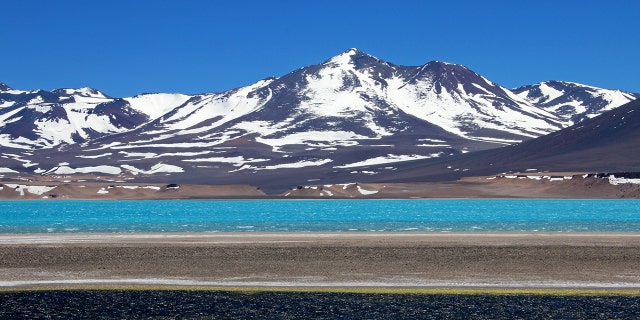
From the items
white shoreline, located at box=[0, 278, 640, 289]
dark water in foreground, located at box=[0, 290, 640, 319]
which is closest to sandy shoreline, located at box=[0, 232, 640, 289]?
white shoreline, located at box=[0, 278, 640, 289]

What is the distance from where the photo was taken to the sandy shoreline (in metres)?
32.7

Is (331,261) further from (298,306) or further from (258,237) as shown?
(258,237)

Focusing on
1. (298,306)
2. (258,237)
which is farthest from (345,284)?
(258,237)

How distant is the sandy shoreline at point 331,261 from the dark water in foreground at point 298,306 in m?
2.83

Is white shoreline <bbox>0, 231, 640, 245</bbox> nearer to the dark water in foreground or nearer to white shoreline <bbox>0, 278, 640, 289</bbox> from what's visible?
white shoreline <bbox>0, 278, 640, 289</bbox>

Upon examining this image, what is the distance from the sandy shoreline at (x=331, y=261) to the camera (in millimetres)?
32719

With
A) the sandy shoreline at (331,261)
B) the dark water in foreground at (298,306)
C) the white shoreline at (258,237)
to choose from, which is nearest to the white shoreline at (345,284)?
the sandy shoreline at (331,261)

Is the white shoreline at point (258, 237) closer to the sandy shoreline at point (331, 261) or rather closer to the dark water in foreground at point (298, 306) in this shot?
the sandy shoreline at point (331, 261)

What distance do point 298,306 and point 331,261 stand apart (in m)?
11.8

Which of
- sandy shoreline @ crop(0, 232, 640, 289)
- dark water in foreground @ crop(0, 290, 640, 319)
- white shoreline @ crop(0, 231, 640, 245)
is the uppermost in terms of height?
white shoreline @ crop(0, 231, 640, 245)

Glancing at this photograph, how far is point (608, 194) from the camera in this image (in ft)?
569

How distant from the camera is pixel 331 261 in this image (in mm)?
38906

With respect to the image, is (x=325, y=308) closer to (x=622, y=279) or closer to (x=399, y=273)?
(x=399, y=273)

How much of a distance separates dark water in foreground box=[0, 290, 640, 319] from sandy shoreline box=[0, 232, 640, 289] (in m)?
2.83
